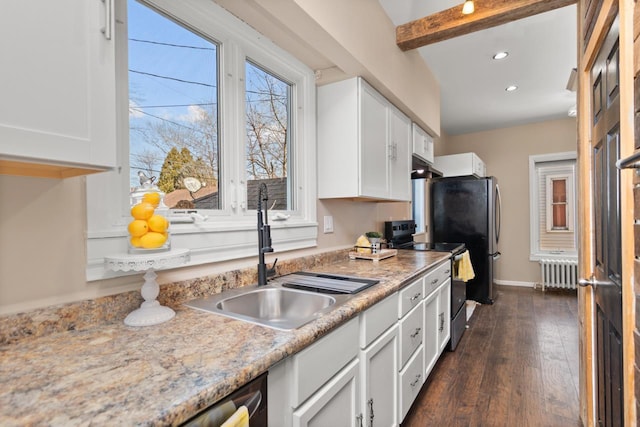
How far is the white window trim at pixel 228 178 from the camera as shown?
41.4 inches

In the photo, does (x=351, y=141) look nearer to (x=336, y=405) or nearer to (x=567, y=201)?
(x=336, y=405)

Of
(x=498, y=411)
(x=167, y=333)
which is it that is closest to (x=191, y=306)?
(x=167, y=333)

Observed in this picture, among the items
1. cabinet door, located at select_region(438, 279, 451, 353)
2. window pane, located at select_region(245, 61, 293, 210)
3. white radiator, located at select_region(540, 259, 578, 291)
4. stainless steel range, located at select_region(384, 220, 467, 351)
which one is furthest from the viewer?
white radiator, located at select_region(540, 259, 578, 291)

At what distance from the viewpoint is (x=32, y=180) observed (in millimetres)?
891

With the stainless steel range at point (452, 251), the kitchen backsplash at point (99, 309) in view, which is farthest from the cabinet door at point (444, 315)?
the kitchen backsplash at point (99, 309)

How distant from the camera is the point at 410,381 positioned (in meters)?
1.77

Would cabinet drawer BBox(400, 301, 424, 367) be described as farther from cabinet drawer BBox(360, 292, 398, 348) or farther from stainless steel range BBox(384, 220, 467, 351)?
stainless steel range BBox(384, 220, 467, 351)

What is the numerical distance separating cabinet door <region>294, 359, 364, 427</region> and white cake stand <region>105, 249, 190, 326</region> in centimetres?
52

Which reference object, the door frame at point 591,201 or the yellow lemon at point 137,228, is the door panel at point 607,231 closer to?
the door frame at point 591,201

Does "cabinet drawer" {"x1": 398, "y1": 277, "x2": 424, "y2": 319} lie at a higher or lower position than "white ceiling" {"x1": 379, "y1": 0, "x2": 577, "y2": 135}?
lower

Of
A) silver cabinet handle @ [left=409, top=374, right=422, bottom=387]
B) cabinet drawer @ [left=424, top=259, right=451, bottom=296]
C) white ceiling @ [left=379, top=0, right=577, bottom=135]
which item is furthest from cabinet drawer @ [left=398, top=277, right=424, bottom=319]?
white ceiling @ [left=379, top=0, right=577, bottom=135]

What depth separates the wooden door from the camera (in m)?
1.07

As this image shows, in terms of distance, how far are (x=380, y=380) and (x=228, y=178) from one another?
115cm

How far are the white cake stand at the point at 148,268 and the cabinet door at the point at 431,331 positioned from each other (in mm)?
1545
